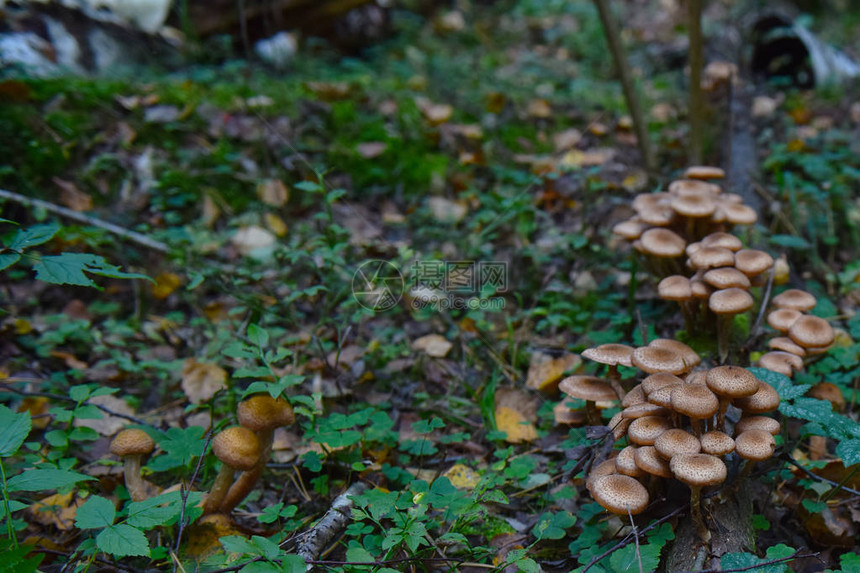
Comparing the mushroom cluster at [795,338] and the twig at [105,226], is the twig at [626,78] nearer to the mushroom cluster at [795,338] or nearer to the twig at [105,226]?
the mushroom cluster at [795,338]

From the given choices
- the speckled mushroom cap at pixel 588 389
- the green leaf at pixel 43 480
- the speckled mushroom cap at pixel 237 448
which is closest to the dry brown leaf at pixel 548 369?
the speckled mushroom cap at pixel 588 389

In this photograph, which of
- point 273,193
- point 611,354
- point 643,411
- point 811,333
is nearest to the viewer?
point 643,411

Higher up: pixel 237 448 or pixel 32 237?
pixel 32 237

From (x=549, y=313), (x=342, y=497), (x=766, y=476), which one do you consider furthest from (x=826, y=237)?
(x=342, y=497)

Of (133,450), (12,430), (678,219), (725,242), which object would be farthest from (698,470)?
(12,430)

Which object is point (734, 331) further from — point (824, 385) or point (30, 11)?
point (30, 11)

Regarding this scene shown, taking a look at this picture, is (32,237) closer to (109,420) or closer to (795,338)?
(109,420)

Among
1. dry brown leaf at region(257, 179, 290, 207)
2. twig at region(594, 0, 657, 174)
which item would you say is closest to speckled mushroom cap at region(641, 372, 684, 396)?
twig at region(594, 0, 657, 174)
